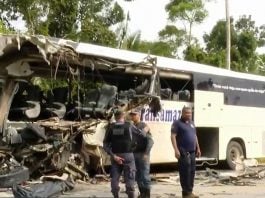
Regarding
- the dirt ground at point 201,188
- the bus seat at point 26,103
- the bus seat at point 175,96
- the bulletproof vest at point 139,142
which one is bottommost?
the dirt ground at point 201,188

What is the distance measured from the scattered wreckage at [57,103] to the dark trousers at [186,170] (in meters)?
3.04

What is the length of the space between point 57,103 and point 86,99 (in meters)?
0.67

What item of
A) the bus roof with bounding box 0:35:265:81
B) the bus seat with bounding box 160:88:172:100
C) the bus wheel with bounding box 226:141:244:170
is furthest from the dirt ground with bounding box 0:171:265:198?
the bus roof with bounding box 0:35:265:81

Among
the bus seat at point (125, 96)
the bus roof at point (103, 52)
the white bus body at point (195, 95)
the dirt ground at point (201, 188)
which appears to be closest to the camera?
the dirt ground at point (201, 188)

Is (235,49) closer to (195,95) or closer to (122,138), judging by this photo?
(195,95)

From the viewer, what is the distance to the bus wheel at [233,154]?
17.8 meters

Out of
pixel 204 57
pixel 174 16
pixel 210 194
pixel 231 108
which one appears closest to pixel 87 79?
pixel 210 194

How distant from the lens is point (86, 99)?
45.6 feet

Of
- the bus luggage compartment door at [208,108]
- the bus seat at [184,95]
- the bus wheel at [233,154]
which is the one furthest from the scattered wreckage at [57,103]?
the bus wheel at [233,154]

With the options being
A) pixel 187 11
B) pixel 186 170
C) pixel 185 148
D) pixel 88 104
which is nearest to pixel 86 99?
pixel 88 104

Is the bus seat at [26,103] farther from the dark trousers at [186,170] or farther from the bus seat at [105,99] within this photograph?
the dark trousers at [186,170]

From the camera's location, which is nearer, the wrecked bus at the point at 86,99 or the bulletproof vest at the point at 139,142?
the bulletproof vest at the point at 139,142

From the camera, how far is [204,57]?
1471 inches

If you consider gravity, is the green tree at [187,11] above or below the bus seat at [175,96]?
above
